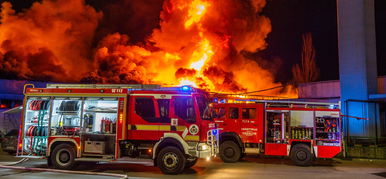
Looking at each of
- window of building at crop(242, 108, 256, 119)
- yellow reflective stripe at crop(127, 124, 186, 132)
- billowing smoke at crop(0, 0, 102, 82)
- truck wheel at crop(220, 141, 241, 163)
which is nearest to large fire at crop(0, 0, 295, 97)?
billowing smoke at crop(0, 0, 102, 82)

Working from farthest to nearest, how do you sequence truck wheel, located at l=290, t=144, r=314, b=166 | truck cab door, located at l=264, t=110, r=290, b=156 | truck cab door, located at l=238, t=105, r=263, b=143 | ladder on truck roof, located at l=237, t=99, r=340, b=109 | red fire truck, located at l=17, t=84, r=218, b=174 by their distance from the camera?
truck cab door, located at l=238, t=105, r=263, b=143 → ladder on truck roof, located at l=237, t=99, r=340, b=109 → truck cab door, located at l=264, t=110, r=290, b=156 → truck wheel, located at l=290, t=144, r=314, b=166 → red fire truck, located at l=17, t=84, r=218, b=174

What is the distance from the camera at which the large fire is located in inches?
1252

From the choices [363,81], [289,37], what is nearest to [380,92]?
[363,81]

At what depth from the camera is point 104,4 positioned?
3734 centimetres

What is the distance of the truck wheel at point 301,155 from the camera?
13.0 m

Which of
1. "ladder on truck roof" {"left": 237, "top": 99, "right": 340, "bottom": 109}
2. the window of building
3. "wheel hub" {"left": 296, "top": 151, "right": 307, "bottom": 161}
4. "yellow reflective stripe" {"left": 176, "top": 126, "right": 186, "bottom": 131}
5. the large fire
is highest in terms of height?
the large fire

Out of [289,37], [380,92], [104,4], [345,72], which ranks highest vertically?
[104,4]

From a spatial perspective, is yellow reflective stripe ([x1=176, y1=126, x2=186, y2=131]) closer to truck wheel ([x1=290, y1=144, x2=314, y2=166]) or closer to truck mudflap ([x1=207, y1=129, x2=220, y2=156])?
truck mudflap ([x1=207, y1=129, x2=220, y2=156])

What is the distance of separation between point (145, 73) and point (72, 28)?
11.0 metres

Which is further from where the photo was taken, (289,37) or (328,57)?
(289,37)

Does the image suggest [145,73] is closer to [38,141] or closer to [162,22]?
[162,22]

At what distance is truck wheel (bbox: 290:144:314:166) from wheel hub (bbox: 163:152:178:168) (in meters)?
6.10

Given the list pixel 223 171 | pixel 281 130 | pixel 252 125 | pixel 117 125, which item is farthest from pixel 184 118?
pixel 281 130

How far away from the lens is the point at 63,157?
34.9 feet
